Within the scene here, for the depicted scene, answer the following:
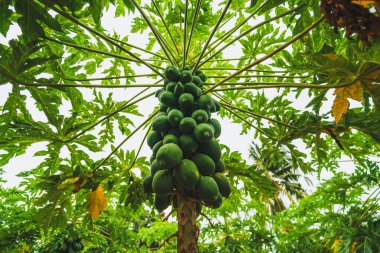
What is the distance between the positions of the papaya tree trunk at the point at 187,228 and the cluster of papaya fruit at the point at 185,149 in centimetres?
6

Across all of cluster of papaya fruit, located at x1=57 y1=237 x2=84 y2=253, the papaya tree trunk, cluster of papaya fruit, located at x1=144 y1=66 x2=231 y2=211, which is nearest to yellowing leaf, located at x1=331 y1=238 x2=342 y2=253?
cluster of papaya fruit, located at x1=144 y1=66 x2=231 y2=211

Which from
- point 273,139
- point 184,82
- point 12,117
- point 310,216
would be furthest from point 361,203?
point 12,117

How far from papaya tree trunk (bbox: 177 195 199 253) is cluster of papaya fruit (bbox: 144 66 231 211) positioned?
55 millimetres

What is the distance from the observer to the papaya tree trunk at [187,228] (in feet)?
5.49

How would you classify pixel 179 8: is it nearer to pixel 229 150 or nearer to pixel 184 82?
pixel 184 82

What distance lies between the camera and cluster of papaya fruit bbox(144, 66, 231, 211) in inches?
69.0

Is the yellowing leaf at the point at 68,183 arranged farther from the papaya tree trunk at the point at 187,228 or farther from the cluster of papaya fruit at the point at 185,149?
the papaya tree trunk at the point at 187,228

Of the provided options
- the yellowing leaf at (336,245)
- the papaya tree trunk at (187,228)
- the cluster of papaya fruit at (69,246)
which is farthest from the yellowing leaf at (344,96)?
the cluster of papaya fruit at (69,246)

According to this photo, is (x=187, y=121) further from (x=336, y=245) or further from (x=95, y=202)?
(x=336, y=245)

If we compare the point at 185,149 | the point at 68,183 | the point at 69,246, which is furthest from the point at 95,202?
the point at 69,246

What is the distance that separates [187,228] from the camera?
5.66 ft

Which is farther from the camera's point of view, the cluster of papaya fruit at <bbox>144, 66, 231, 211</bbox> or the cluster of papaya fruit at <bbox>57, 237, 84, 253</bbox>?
the cluster of papaya fruit at <bbox>57, 237, 84, 253</bbox>

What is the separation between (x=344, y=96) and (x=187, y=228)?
4.03ft

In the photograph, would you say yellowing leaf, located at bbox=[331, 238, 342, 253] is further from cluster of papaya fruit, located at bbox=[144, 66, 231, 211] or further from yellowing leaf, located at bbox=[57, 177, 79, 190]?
yellowing leaf, located at bbox=[57, 177, 79, 190]
